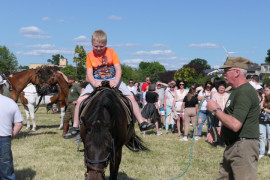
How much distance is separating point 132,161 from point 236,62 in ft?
16.5

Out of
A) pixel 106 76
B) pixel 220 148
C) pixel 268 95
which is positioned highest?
pixel 106 76

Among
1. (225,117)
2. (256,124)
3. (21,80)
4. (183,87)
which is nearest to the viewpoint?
(225,117)

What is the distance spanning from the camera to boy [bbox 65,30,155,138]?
5395 mm

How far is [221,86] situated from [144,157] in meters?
3.83

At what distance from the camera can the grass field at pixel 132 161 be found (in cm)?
680

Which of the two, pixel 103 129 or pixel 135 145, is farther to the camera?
pixel 135 145

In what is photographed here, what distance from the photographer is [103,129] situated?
12.0 feet

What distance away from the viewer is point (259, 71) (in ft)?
399

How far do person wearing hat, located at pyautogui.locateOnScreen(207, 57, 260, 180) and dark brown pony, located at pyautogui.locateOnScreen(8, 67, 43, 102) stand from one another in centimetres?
900

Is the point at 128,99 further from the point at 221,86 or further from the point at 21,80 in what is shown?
the point at 21,80

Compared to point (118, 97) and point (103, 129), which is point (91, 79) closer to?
point (118, 97)

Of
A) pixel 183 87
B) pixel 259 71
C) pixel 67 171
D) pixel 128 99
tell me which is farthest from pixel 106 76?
pixel 259 71

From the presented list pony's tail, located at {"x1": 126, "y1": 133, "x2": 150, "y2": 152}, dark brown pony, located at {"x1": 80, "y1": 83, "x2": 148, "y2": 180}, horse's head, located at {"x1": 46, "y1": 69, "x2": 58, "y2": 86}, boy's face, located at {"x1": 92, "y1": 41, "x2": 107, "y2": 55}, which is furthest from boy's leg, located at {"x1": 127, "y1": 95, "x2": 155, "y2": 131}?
horse's head, located at {"x1": 46, "y1": 69, "x2": 58, "y2": 86}

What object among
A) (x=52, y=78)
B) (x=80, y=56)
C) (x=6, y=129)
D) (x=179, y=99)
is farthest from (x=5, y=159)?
(x=80, y=56)
